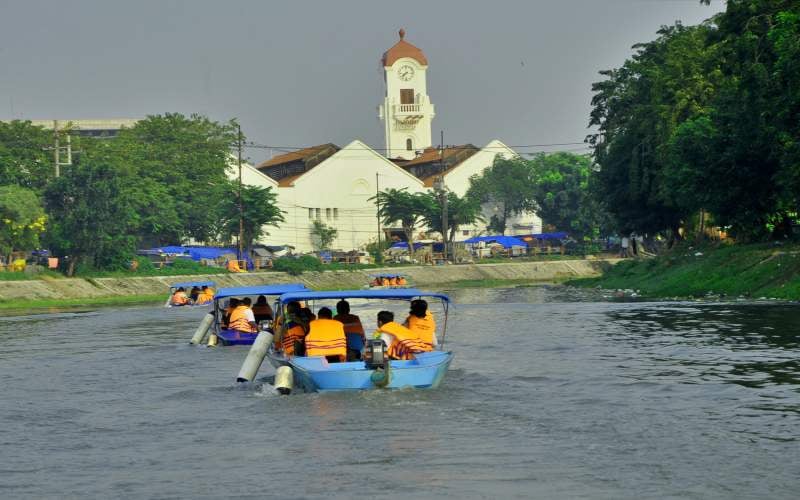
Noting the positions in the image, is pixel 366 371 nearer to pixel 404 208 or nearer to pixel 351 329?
pixel 351 329

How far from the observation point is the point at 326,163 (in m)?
109

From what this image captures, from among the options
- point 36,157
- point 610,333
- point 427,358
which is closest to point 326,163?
point 36,157

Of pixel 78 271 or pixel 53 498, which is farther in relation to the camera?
pixel 78 271

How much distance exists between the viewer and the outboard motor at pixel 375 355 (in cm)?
1980

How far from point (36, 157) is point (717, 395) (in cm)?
7577

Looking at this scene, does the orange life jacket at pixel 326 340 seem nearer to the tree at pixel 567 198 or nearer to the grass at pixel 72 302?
the grass at pixel 72 302

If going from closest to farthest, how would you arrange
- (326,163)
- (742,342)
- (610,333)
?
1. (742,342)
2. (610,333)
3. (326,163)

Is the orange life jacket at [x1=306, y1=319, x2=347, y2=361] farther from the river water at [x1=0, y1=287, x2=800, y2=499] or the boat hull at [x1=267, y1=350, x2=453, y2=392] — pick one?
the river water at [x1=0, y1=287, x2=800, y2=499]

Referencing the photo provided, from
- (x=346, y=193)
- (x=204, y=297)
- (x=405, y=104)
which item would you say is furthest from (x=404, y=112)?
(x=204, y=297)

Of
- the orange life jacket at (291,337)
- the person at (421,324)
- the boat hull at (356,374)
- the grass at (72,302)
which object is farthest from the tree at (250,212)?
the boat hull at (356,374)

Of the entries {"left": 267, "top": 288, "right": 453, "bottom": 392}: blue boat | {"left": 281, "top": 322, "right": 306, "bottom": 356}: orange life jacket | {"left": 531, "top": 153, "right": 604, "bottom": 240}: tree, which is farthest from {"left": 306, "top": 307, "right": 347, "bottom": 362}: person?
{"left": 531, "top": 153, "right": 604, "bottom": 240}: tree

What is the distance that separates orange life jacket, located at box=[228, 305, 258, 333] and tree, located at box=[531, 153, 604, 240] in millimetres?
78250

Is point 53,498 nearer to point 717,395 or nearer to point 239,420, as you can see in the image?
point 239,420

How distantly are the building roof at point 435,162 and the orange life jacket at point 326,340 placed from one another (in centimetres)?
9493
